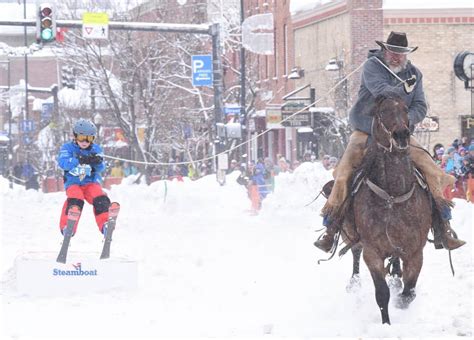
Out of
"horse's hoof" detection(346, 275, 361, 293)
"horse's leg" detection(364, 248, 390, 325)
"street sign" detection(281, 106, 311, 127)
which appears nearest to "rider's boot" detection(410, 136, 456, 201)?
"horse's leg" detection(364, 248, 390, 325)

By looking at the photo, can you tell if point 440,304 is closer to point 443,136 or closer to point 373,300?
point 373,300

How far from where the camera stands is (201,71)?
33750 mm

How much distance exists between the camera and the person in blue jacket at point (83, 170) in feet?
43.2

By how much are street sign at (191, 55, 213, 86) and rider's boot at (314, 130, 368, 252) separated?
22.4 m

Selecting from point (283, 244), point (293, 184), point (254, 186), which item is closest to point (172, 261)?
point (283, 244)

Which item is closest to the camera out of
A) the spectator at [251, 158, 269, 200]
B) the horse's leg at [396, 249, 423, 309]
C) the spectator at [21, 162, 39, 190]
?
the horse's leg at [396, 249, 423, 309]

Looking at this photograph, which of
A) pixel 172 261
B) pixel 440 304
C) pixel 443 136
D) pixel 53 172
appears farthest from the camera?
pixel 53 172

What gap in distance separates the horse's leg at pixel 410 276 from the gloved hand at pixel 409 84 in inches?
57.2

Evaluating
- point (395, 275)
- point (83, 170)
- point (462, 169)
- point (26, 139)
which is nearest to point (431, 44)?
point (462, 169)

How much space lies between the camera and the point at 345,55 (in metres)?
41.4

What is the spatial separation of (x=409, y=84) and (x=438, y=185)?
932 mm

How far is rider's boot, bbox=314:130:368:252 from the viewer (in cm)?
1068

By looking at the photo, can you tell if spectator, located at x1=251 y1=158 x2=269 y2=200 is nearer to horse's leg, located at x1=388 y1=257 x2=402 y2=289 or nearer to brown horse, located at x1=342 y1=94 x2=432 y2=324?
horse's leg, located at x1=388 y1=257 x2=402 y2=289

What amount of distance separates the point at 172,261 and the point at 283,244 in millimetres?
3150
